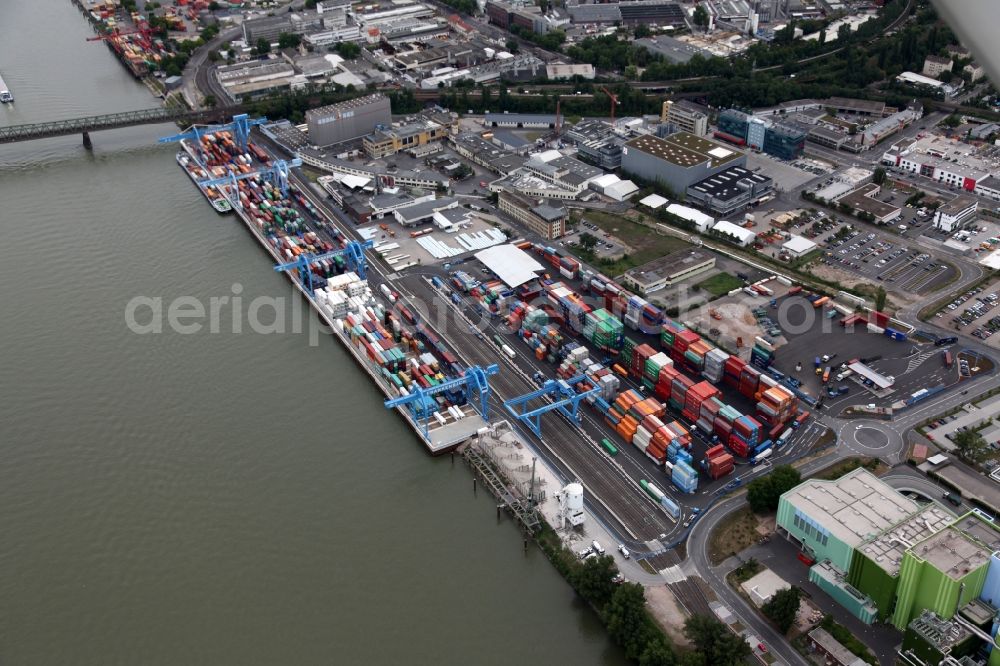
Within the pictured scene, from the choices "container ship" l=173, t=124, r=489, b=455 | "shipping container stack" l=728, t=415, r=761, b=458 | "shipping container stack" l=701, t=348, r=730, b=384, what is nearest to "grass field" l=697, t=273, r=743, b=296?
"shipping container stack" l=701, t=348, r=730, b=384

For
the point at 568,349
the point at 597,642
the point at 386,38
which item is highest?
the point at 386,38

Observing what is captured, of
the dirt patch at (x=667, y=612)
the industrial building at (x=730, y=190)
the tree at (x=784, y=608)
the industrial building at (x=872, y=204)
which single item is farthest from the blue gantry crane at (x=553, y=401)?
the industrial building at (x=872, y=204)

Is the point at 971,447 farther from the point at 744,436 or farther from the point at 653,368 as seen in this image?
the point at 653,368

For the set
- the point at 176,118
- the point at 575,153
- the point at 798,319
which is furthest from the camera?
the point at 176,118

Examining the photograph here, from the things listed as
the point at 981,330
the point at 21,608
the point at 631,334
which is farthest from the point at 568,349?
the point at 21,608

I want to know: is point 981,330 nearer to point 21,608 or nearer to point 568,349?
point 568,349

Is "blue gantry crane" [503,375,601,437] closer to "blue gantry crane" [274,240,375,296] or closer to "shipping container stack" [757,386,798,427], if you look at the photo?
"shipping container stack" [757,386,798,427]
